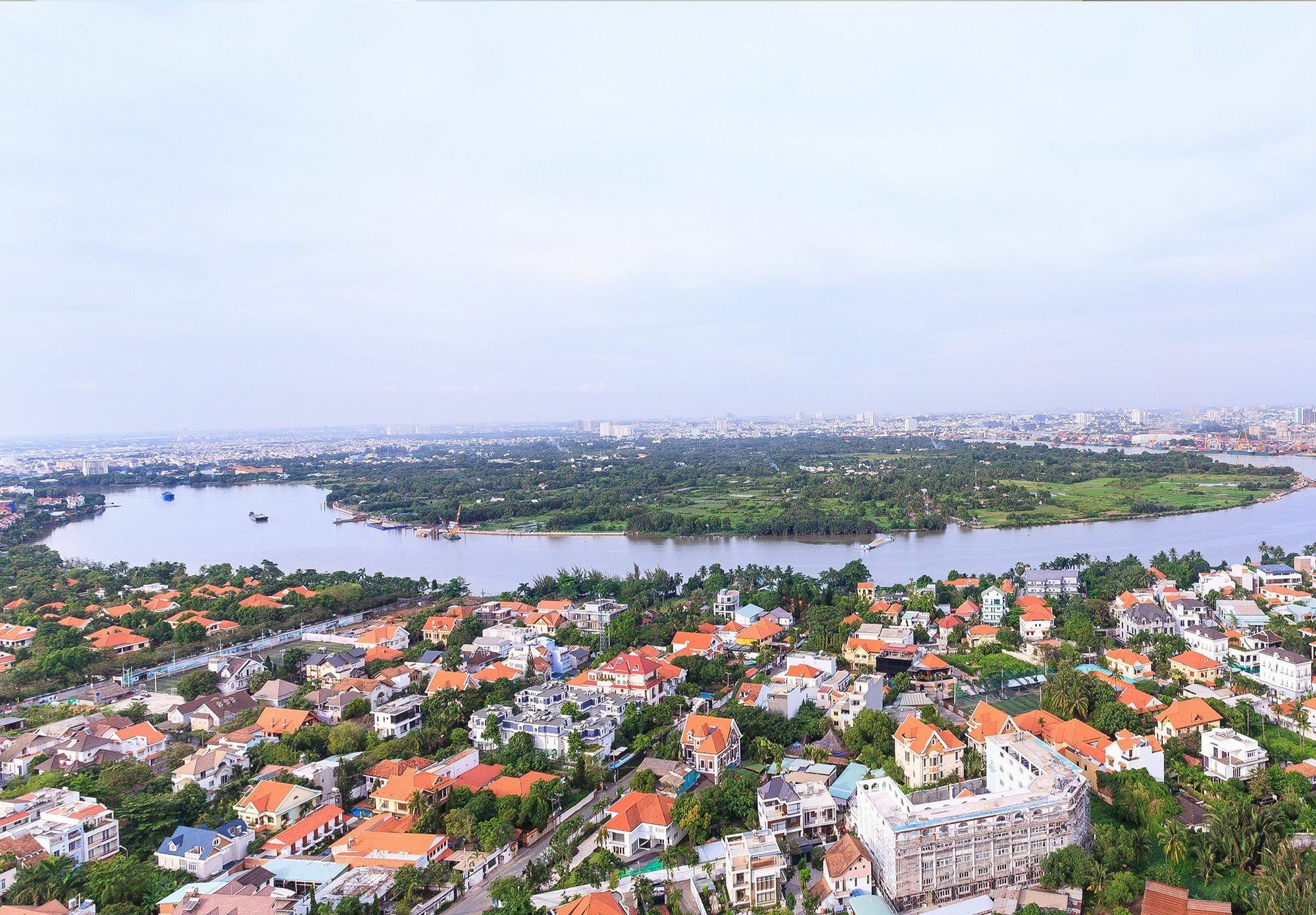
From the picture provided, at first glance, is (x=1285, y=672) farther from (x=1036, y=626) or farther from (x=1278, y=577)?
(x=1278, y=577)

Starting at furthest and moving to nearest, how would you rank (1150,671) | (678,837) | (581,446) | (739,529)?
(581,446), (739,529), (1150,671), (678,837)

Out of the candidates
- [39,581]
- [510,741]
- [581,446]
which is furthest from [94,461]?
[510,741]

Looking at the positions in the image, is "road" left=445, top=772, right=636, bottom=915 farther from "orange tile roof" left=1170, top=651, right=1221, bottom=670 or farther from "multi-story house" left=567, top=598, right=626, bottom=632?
"orange tile roof" left=1170, top=651, right=1221, bottom=670

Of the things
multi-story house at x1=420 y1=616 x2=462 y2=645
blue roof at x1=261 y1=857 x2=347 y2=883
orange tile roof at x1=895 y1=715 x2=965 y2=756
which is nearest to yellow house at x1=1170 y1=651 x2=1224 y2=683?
orange tile roof at x1=895 y1=715 x2=965 y2=756

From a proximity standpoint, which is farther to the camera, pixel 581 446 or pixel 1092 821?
pixel 581 446

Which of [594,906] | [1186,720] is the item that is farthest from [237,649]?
[1186,720]

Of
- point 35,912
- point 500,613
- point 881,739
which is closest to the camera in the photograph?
point 35,912

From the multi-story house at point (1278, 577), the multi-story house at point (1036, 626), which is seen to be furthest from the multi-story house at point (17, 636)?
the multi-story house at point (1278, 577)

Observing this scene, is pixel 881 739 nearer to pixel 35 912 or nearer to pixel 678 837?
pixel 678 837
